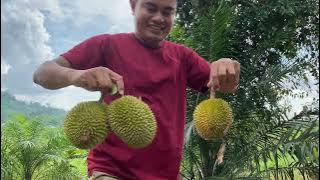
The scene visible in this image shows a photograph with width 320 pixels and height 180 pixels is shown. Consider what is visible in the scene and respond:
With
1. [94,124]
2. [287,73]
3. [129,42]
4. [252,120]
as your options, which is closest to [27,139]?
[252,120]

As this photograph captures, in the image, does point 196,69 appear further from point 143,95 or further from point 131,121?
point 131,121

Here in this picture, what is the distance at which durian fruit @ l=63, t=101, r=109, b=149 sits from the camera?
0.77m

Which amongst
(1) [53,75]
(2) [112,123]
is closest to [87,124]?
(2) [112,123]

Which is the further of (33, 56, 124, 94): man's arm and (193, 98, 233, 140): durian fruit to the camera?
(193, 98, 233, 140): durian fruit

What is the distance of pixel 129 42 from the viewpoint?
1025mm

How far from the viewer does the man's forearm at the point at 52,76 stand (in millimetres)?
844

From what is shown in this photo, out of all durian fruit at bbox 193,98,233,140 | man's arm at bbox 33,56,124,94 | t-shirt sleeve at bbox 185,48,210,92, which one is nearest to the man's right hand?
man's arm at bbox 33,56,124,94

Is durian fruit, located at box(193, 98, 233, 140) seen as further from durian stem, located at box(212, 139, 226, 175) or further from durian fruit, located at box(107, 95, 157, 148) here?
durian stem, located at box(212, 139, 226, 175)

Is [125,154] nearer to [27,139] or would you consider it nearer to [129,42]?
[129,42]

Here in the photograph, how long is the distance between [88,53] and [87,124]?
0.76 ft

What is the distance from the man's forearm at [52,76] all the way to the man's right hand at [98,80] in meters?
0.06

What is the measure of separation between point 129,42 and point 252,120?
1.74 metres

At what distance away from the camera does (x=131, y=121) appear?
0.77m

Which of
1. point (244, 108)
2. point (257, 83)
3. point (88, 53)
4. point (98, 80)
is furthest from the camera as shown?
point (244, 108)
